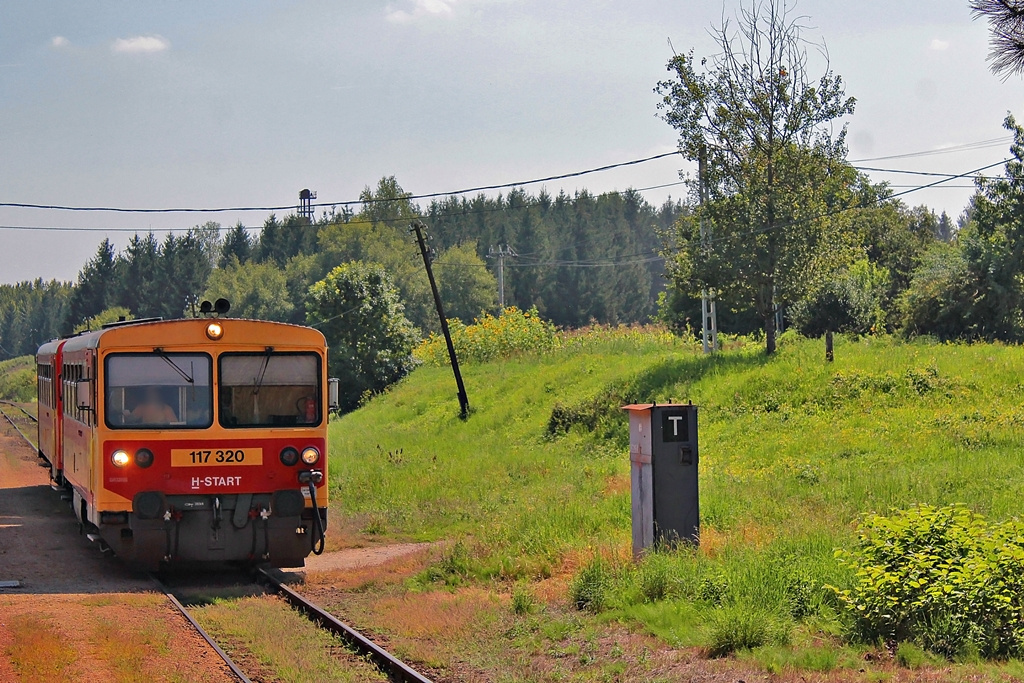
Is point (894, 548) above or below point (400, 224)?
below

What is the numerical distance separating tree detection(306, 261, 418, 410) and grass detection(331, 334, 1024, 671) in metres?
12.5

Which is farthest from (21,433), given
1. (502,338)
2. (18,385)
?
(18,385)

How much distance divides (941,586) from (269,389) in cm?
802

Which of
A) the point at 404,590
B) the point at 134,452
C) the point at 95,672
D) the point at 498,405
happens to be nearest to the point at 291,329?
the point at 134,452

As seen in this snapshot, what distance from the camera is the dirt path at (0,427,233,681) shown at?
8.41 meters

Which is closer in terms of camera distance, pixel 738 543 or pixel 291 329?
pixel 738 543

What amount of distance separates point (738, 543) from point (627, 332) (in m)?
33.5

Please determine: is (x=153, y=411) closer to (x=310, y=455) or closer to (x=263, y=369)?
(x=263, y=369)

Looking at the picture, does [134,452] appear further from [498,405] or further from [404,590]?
[498,405]

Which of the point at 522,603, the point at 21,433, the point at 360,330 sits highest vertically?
the point at 360,330

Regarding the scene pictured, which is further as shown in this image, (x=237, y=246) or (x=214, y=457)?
(x=237, y=246)

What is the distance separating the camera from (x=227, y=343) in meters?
12.7

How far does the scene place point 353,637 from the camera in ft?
31.5

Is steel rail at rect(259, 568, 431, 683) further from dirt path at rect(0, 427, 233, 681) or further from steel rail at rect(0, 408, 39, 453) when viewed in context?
steel rail at rect(0, 408, 39, 453)
